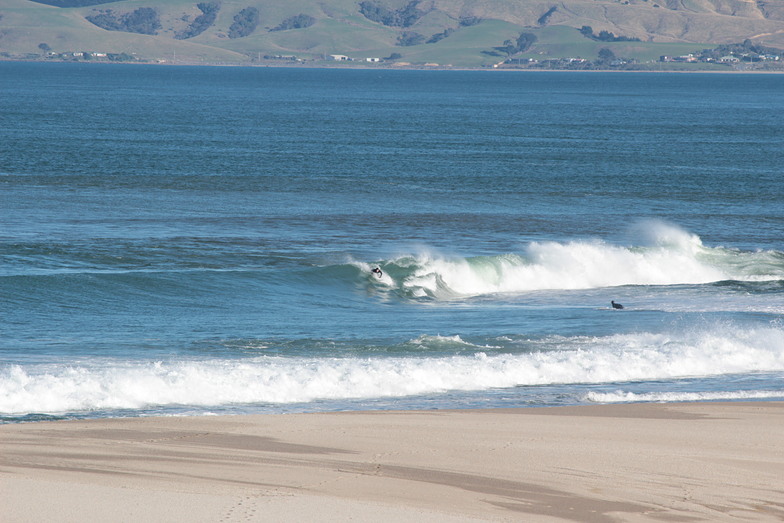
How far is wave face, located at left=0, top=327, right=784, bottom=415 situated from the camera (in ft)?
58.4

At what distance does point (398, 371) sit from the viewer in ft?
64.3

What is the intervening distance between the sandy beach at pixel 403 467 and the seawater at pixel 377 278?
2.00 meters

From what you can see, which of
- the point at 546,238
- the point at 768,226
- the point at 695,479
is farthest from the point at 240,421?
the point at 768,226

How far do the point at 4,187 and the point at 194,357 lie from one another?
3376 cm

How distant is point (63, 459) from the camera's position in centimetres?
1338

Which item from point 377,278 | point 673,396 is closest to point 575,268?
point 377,278

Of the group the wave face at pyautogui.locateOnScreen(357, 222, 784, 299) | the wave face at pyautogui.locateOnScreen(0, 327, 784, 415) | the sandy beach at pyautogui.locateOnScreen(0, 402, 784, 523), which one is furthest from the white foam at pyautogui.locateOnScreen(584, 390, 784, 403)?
the wave face at pyautogui.locateOnScreen(357, 222, 784, 299)

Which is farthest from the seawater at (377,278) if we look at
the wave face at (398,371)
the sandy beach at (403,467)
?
the sandy beach at (403,467)

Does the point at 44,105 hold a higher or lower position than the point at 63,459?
lower

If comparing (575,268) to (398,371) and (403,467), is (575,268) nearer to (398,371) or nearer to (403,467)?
(398,371)

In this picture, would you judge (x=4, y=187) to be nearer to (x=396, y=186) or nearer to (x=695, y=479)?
(x=396, y=186)

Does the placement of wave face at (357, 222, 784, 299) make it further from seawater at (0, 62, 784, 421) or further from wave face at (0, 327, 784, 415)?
wave face at (0, 327, 784, 415)

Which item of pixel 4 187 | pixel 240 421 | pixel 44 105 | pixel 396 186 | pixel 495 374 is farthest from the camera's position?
pixel 44 105

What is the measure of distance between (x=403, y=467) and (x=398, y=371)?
20.1 feet
